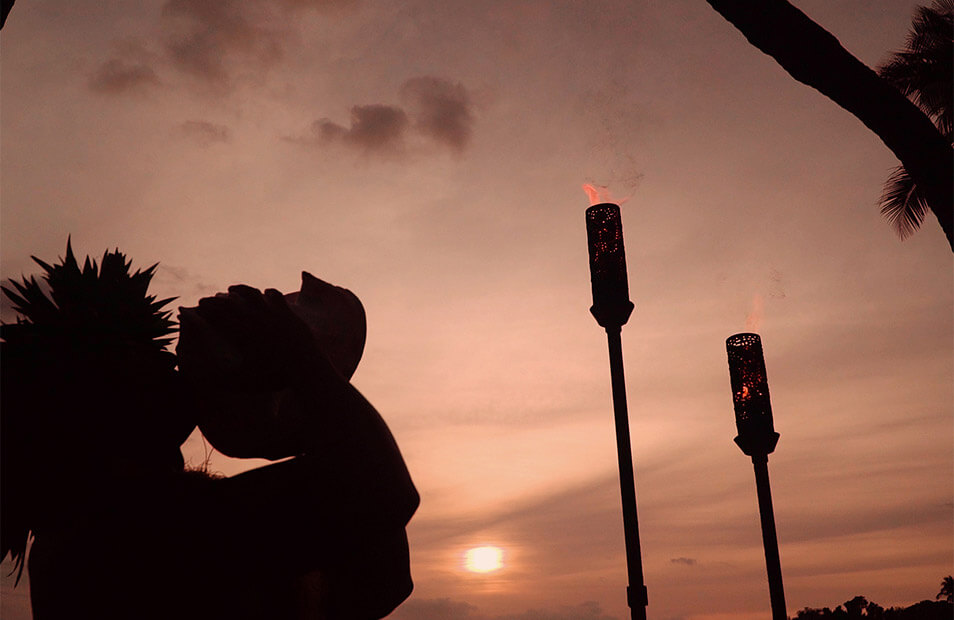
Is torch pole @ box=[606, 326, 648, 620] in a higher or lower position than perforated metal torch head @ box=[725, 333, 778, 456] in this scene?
lower

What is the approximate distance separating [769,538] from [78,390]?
954 centimetres

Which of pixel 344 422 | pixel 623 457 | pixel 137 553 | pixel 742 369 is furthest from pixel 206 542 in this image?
pixel 742 369

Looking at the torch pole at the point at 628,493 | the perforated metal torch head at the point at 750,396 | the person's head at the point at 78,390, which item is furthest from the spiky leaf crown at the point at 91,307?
the perforated metal torch head at the point at 750,396

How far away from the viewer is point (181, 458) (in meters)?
1.49

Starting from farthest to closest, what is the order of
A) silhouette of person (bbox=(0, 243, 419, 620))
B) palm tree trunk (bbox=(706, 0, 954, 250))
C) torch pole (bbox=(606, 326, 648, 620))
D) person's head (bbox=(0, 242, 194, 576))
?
torch pole (bbox=(606, 326, 648, 620)), palm tree trunk (bbox=(706, 0, 954, 250)), person's head (bbox=(0, 242, 194, 576)), silhouette of person (bbox=(0, 243, 419, 620))

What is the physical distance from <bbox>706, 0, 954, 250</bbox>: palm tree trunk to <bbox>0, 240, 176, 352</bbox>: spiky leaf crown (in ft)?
7.50

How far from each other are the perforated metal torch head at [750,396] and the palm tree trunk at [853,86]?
24.2ft

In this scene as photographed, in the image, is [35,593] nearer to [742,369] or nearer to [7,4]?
[7,4]

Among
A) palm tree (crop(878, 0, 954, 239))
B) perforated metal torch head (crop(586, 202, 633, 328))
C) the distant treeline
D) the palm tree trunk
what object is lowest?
the distant treeline

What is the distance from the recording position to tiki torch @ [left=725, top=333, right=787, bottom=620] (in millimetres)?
9273

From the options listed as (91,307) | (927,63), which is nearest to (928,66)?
(927,63)

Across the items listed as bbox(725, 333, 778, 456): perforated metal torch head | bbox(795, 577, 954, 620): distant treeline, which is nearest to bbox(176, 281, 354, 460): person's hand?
bbox(725, 333, 778, 456): perforated metal torch head

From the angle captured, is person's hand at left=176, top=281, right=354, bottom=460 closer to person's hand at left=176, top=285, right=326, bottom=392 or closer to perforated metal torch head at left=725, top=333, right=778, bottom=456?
person's hand at left=176, top=285, right=326, bottom=392

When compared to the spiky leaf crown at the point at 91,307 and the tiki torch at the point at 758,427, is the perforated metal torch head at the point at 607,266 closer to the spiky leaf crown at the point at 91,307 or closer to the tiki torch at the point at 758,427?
the tiki torch at the point at 758,427
